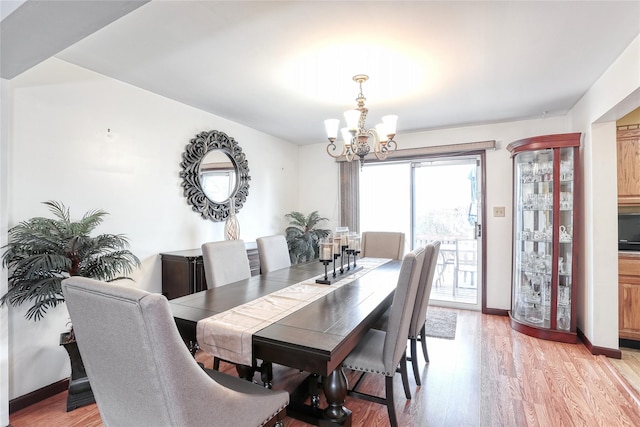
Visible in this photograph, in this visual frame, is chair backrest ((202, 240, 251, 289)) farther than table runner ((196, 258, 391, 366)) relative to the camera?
Yes

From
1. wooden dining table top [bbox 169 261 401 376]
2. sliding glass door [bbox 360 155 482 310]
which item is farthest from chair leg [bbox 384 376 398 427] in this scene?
sliding glass door [bbox 360 155 482 310]

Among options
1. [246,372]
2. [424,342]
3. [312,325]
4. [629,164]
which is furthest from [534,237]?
[246,372]

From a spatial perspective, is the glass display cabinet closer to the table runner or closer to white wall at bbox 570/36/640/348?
white wall at bbox 570/36/640/348

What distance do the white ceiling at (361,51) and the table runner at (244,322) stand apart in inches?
56.6

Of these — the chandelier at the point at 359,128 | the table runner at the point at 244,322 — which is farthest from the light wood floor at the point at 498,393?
the chandelier at the point at 359,128

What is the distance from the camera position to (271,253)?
2.89 meters

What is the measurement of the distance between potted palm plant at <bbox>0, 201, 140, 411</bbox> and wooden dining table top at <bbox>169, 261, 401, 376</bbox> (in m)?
0.80

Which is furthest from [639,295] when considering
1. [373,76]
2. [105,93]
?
[105,93]

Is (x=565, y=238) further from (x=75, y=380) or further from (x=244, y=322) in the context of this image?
(x=75, y=380)

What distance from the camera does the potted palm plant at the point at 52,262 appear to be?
1.84 meters

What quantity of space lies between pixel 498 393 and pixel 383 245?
1744mm

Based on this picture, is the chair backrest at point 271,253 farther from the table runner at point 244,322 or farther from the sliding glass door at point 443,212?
the sliding glass door at point 443,212

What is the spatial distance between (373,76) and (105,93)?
7.23ft

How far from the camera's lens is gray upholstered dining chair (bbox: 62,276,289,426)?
892 mm
